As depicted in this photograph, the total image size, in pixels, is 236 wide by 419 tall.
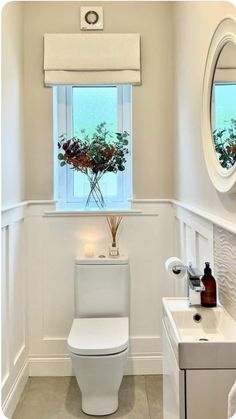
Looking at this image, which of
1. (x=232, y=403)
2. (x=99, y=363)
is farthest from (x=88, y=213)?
(x=232, y=403)

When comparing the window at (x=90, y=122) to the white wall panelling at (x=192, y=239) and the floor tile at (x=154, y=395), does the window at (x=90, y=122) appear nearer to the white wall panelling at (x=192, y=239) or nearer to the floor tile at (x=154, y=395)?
the white wall panelling at (x=192, y=239)

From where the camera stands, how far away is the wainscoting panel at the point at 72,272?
2.78m

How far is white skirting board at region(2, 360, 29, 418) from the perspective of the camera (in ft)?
7.16

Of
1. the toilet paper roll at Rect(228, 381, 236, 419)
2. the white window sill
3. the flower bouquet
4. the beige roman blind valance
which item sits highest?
the beige roman blind valance

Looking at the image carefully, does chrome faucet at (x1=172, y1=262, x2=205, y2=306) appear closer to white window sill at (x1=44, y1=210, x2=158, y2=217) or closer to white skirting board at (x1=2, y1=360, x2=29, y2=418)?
white window sill at (x1=44, y1=210, x2=158, y2=217)

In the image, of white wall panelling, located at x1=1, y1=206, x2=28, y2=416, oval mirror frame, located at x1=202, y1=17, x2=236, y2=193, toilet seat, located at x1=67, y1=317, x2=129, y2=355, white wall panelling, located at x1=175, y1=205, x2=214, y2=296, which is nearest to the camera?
oval mirror frame, located at x1=202, y1=17, x2=236, y2=193

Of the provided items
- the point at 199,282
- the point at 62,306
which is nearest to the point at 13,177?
the point at 62,306

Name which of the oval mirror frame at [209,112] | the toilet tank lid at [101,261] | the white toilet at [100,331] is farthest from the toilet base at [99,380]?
the oval mirror frame at [209,112]

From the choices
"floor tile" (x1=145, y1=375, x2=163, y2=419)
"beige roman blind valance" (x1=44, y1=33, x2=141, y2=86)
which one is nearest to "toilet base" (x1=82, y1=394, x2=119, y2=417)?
"floor tile" (x1=145, y1=375, x2=163, y2=419)

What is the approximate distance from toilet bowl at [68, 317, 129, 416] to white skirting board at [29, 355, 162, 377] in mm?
502

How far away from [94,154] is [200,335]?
5.15 ft

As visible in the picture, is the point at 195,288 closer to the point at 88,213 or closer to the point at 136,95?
the point at 88,213

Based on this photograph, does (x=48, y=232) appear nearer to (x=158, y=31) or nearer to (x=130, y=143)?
(x=130, y=143)

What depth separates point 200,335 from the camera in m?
1.58
